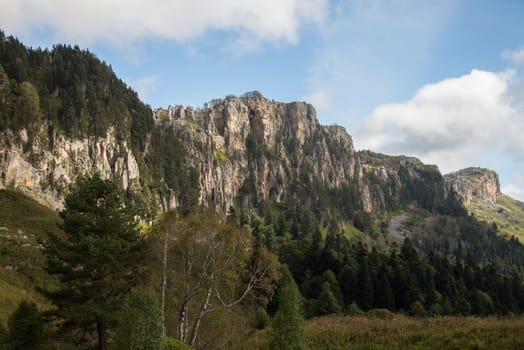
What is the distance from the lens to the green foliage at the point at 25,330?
2389 cm

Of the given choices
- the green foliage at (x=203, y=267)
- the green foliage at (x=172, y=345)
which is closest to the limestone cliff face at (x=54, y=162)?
the green foliage at (x=203, y=267)

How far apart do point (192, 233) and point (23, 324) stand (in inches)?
493

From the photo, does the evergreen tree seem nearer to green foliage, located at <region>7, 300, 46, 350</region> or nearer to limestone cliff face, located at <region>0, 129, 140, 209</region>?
green foliage, located at <region>7, 300, 46, 350</region>

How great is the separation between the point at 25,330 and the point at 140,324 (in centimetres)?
977

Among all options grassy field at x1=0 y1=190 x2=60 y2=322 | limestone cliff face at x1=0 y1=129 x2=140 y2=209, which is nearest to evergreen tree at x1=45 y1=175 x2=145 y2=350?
grassy field at x1=0 y1=190 x2=60 y2=322

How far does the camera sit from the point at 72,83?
125 metres

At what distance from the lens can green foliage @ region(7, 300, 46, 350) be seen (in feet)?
78.4

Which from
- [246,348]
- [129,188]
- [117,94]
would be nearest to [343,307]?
[246,348]

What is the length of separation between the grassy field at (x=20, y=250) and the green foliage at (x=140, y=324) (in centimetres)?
1022

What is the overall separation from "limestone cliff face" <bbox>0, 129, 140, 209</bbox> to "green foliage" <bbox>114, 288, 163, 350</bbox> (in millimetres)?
73138

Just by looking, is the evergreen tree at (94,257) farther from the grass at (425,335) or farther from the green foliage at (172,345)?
the grass at (425,335)

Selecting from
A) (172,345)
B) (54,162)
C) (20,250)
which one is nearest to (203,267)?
(172,345)

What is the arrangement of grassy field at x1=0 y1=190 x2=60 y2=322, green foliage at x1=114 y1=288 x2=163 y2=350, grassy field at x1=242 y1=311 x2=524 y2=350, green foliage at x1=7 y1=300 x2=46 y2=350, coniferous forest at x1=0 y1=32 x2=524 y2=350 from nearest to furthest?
green foliage at x1=114 y1=288 x2=163 y2=350, green foliage at x1=7 y1=300 x2=46 y2=350, coniferous forest at x1=0 y1=32 x2=524 y2=350, grassy field at x1=242 y1=311 x2=524 y2=350, grassy field at x1=0 y1=190 x2=60 y2=322

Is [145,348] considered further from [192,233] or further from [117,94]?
[117,94]
